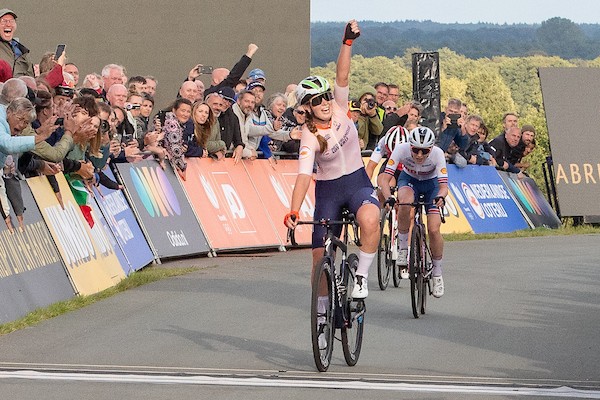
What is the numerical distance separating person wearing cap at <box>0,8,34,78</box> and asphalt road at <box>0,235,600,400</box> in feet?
9.38

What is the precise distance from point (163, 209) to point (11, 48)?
144 inches

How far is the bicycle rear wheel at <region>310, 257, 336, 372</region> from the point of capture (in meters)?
10.5

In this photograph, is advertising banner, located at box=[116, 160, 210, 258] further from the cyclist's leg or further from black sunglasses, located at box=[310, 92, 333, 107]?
black sunglasses, located at box=[310, 92, 333, 107]

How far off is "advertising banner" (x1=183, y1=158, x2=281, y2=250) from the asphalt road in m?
2.26

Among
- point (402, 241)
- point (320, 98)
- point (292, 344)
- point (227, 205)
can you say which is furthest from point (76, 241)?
point (227, 205)

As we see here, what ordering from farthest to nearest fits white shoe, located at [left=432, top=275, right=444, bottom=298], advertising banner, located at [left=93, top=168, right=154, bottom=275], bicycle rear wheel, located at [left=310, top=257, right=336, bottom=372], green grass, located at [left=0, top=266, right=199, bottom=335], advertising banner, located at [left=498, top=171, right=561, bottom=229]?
advertising banner, located at [left=498, top=171, right=561, bottom=229] < advertising banner, located at [left=93, top=168, right=154, bottom=275] < white shoe, located at [left=432, top=275, right=444, bottom=298] < green grass, located at [left=0, top=266, right=199, bottom=335] < bicycle rear wheel, located at [left=310, top=257, right=336, bottom=372]

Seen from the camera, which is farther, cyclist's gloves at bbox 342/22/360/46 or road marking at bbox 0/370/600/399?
cyclist's gloves at bbox 342/22/360/46

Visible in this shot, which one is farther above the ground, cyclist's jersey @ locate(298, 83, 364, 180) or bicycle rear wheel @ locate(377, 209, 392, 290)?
cyclist's jersey @ locate(298, 83, 364, 180)

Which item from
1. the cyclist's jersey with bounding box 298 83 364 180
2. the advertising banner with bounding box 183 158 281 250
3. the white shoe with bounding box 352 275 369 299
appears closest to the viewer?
the white shoe with bounding box 352 275 369 299

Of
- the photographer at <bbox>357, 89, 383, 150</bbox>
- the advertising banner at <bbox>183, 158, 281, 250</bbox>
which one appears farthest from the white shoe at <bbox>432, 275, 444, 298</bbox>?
the photographer at <bbox>357, 89, 383, 150</bbox>

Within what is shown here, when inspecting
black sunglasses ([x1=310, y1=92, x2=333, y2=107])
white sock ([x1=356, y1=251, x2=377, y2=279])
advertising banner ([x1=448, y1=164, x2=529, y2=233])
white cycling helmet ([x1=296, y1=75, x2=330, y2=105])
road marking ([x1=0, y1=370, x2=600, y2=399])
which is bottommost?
advertising banner ([x1=448, y1=164, x2=529, y2=233])

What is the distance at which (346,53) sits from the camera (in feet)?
39.7

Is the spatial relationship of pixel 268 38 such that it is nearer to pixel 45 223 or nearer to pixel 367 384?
pixel 45 223

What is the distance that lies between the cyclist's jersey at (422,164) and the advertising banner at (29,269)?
3698mm
